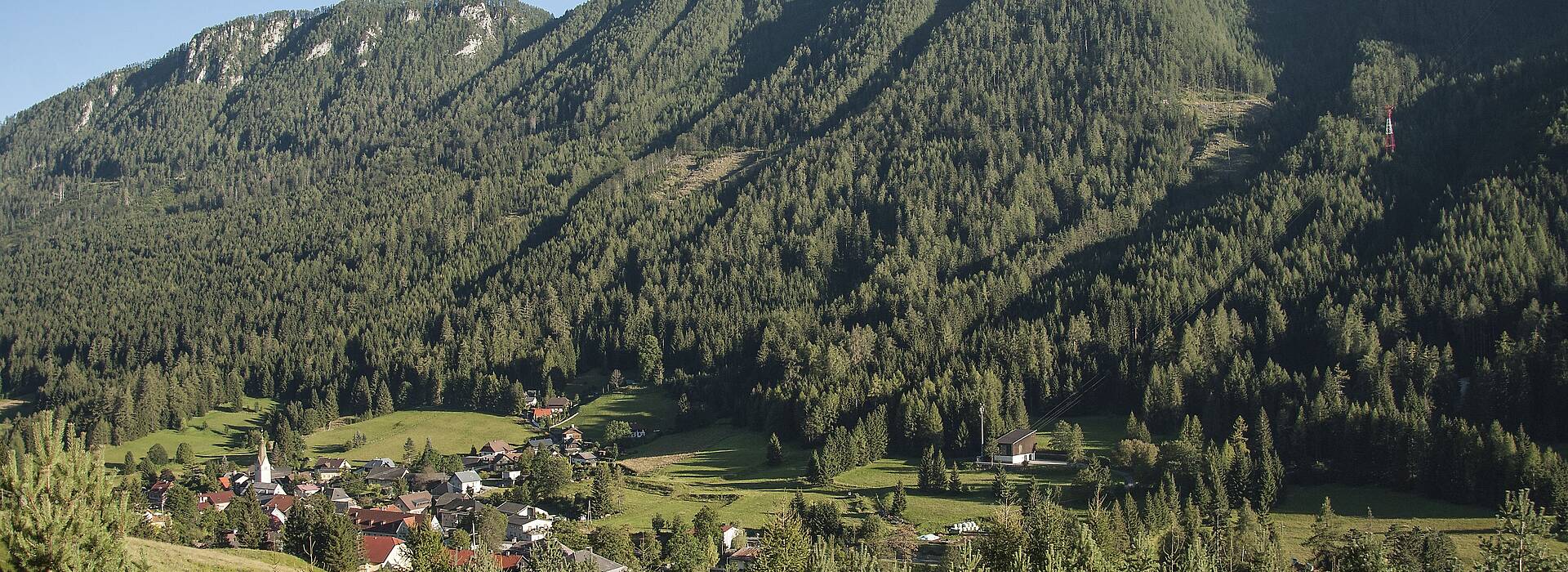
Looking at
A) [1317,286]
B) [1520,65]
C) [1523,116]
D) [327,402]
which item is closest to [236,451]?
[327,402]

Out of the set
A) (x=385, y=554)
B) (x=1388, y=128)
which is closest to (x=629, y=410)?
(x=385, y=554)

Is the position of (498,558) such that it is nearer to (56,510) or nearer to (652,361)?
(56,510)

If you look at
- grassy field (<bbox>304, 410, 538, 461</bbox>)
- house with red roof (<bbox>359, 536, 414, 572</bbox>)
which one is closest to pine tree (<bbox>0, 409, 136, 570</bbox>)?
house with red roof (<bbox>359, 536, 414, 572</bbox>)

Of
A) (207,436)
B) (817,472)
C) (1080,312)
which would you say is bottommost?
(207,436)

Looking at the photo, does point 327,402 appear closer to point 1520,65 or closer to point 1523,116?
point 1523,116

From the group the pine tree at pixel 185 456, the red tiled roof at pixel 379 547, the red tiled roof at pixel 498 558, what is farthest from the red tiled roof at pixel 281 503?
the pine tree at pixel 185 456

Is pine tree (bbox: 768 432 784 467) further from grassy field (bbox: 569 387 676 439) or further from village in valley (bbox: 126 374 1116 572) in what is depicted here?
grassy field (bbox: 569 387 676 439)

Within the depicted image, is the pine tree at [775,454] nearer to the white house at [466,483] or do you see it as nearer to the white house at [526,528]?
the white house at [526,528]
